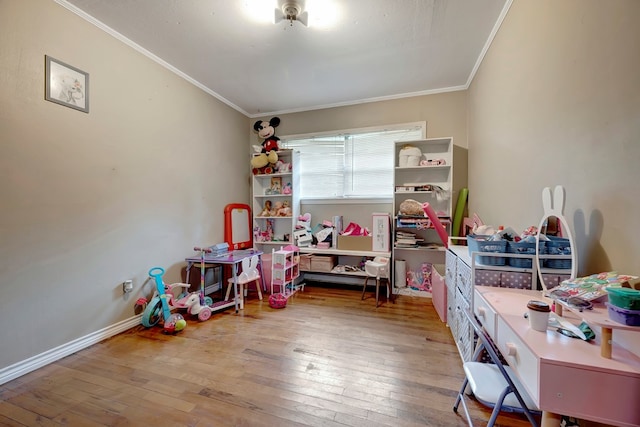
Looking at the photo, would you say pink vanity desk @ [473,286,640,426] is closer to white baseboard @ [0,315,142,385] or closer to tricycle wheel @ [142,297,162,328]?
tricycle wheel @ [142,297,162,328]

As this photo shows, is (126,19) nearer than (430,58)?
Yes

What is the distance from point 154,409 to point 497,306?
1.91 m

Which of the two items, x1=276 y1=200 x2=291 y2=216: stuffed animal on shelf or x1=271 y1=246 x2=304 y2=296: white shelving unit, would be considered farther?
x1=276 y1=200 x2=291 y2=216: stuffed animal on shelf

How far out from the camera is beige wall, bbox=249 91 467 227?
320 cm

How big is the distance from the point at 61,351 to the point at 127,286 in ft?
1.97

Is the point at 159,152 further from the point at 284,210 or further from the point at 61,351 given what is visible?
the point at 61,351

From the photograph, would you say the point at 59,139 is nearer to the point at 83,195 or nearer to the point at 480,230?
the point at 83,195

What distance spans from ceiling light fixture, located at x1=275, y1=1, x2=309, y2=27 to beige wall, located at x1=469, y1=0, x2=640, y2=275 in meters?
1.54

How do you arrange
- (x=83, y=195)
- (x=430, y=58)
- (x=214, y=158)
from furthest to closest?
1. (x=214, y=158)
2. (x=430, y=58)
3. (x=83, y=195)

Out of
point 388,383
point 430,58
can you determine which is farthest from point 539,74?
point 388,383

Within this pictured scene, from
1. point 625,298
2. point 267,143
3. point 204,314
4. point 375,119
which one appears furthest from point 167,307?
point 375,119

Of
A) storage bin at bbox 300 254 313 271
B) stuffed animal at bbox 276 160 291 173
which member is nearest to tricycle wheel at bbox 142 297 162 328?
storage bin at bbox 300 254 313 271

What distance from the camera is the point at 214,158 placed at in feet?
11.2

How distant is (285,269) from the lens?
3.14 m
